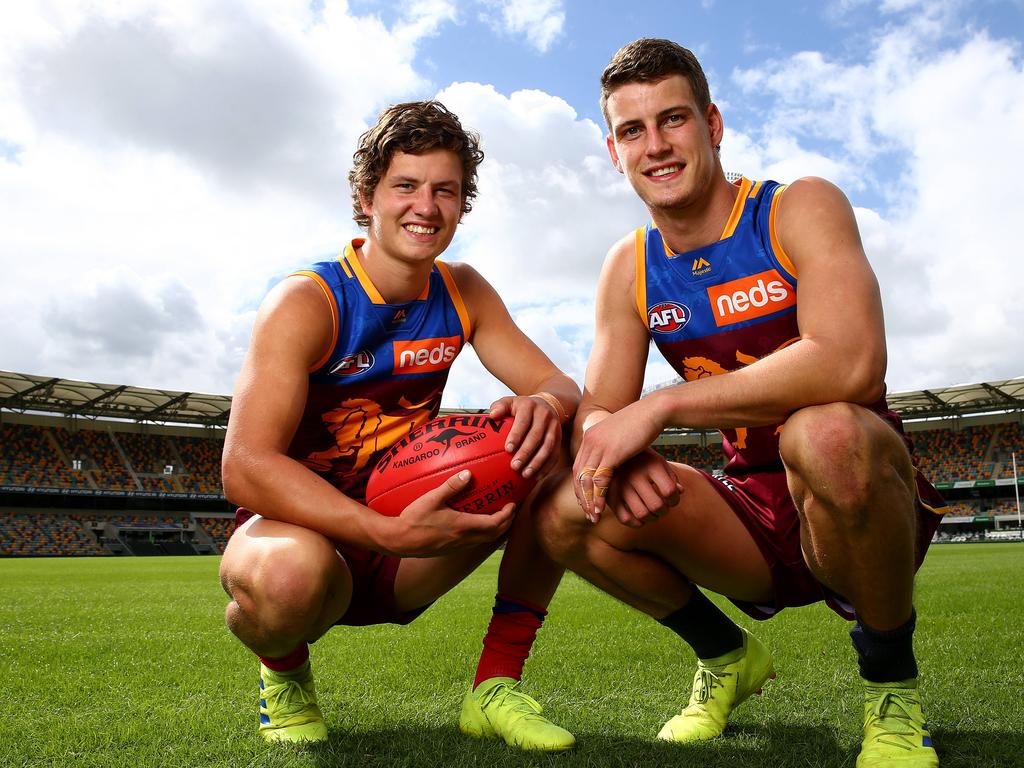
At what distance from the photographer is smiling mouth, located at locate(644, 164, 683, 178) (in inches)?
109

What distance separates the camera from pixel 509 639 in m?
2.87

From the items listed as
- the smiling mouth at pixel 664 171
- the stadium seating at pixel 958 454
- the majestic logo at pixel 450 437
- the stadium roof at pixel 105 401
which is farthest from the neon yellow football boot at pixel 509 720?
the stadium seating at pixel 958 454

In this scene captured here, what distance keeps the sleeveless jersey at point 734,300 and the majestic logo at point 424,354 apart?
2.47 feet

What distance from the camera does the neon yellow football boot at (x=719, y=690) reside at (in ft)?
8.77

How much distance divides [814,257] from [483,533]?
138cm

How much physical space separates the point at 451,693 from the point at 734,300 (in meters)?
2.08

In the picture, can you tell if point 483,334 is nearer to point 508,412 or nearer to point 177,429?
point 508,412

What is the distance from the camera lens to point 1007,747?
7.80ft

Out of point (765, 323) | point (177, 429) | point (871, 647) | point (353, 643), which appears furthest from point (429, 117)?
point (177, 429)

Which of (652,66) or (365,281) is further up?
(652,66)

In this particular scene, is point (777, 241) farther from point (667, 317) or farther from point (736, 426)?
point (736, 426)

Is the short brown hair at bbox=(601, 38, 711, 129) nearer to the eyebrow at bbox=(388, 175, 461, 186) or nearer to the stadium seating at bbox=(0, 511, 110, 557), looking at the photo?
the eyebrow at bbox=(388, 175, 461, 186)

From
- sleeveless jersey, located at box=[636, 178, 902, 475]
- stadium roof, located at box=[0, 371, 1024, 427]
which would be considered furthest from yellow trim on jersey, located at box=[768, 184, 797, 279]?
stadium roof, located at box=[0, 371, 1024, 427]

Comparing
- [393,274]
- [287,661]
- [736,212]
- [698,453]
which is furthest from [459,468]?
[698,453]
